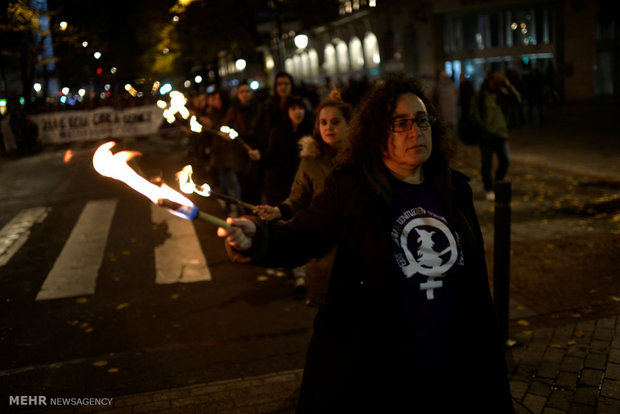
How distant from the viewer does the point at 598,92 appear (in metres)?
30.6

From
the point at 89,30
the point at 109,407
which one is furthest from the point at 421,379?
the point at 89,30

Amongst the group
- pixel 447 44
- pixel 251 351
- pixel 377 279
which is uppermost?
pixel 447 44

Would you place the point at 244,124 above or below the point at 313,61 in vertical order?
below

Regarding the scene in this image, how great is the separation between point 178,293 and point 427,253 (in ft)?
15.7

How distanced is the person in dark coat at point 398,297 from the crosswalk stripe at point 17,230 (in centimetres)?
723

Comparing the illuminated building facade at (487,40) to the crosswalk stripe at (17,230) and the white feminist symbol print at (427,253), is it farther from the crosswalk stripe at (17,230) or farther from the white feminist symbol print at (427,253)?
the white feminist symbol print at (427,253)

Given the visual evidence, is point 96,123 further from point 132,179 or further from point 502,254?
point 132,179

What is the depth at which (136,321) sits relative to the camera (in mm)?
6156

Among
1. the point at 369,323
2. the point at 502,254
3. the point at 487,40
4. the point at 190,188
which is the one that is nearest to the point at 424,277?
the point at 369,323

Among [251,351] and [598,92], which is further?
[598,92]

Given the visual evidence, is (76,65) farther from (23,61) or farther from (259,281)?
(259,281)

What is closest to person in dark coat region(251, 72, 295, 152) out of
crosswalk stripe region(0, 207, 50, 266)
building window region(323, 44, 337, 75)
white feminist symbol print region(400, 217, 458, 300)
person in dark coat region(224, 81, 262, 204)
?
person in dark coat region(224, 81, 262, 204)

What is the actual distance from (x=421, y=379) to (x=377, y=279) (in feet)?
1.50

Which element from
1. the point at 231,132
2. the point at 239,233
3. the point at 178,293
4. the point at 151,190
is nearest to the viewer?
the point at 151,190
